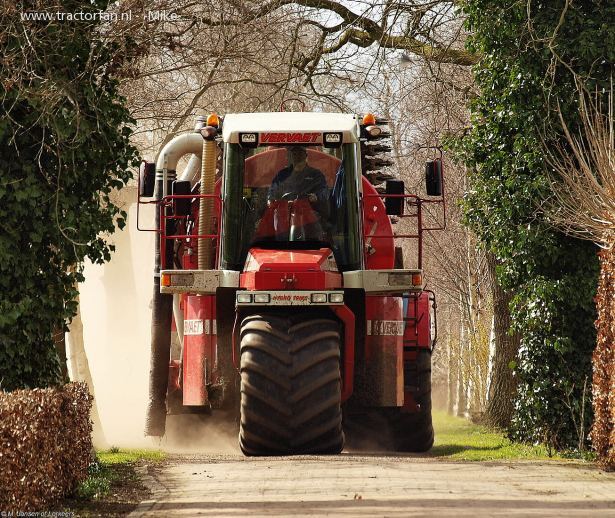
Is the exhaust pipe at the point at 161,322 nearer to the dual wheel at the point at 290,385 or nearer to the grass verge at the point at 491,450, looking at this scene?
the dual wheel at the point at 290,385

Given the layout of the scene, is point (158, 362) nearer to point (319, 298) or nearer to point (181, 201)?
point (181, 201)

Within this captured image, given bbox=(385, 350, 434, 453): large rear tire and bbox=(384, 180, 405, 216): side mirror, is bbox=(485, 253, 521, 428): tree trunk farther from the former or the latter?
bbox=(384, 180, 405, 216): side mirror

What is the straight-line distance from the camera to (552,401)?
578 inches

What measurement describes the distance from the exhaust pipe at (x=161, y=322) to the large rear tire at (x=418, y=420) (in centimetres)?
274

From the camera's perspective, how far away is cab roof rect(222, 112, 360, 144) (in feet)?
42.0

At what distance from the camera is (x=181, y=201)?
535 inches

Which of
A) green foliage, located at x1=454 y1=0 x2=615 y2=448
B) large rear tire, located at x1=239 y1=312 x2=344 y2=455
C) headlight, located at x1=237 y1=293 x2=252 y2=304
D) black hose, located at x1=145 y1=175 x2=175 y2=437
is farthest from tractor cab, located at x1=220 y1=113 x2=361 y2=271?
green foliage, located at x1=454 y1=0 x2=615 y2=448

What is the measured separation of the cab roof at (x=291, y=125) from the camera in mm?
12805

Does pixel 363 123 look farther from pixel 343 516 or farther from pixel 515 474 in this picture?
pixel 343 516

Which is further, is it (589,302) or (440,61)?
(440,61)

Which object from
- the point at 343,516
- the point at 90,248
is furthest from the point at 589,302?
the point at 343,516

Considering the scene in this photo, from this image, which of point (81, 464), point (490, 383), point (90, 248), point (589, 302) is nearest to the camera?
point (81, 464)

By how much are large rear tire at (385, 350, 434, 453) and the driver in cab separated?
288 cm

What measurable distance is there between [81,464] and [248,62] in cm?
1104
